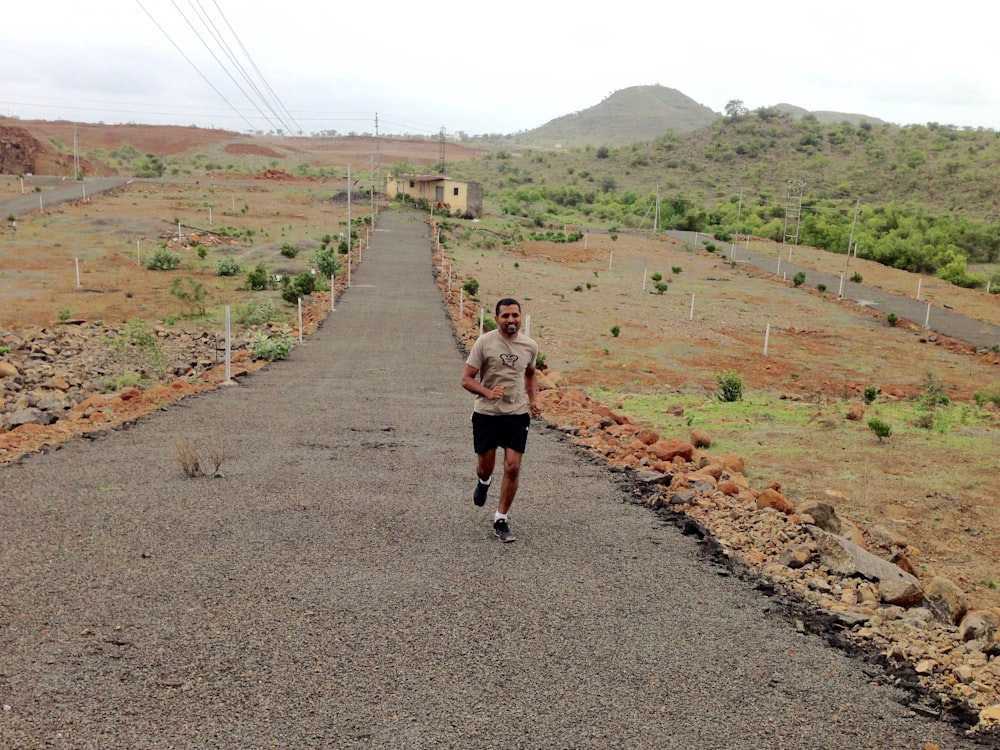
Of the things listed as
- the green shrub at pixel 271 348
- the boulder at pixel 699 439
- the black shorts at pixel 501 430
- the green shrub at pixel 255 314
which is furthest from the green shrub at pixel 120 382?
the black shorts at pixel 501 430

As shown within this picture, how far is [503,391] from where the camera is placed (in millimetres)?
6570

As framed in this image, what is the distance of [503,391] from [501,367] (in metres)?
0.20

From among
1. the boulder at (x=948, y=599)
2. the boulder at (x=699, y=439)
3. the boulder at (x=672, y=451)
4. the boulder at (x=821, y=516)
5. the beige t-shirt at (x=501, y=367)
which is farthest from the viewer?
the boulder at (x=699, y=439)

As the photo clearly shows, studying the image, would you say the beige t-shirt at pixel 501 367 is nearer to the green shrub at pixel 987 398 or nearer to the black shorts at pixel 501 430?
the black shorts at pixel 501 430

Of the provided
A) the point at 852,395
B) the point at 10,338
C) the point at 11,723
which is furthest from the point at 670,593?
the point at 10,338

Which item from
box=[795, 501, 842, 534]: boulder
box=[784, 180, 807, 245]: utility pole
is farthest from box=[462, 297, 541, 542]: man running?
box=[784, 180, 807, 245]: utility pole

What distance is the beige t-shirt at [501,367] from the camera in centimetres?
665

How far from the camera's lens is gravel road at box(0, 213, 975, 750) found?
13.3 ft

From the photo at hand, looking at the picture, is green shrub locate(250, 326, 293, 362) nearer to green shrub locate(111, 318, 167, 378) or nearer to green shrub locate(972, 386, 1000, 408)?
green shrub locate(111, 318, 167, 378)

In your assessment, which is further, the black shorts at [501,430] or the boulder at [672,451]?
the boulder at [672,451]

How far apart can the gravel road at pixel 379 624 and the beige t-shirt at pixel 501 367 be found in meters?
1.07

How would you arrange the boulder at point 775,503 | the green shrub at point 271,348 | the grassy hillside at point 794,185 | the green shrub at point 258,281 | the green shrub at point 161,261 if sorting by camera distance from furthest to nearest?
the grassy hillside at point 794,185 < the green shrub at point 161,261 < the green shrub at point 258,281 < the green shrub at point 271,348 < the boulder at point 775,503

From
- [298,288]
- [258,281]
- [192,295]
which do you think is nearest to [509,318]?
[298,288]

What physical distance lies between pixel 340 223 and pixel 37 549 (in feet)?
173
